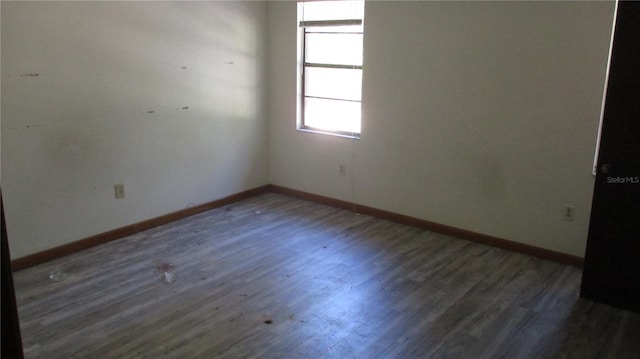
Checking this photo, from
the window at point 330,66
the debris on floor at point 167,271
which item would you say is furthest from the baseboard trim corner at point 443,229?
the debris on floor at point 167,271

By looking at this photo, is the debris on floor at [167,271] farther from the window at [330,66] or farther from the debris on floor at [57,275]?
the window at [330,66]

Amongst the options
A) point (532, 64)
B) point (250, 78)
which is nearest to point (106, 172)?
point (250, 78)

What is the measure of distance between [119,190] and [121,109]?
673mm

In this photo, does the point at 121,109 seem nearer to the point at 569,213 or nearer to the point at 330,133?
the point at 330,133

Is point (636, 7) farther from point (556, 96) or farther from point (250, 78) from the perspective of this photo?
point (250, 78)

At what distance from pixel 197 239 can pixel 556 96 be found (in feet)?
9.96

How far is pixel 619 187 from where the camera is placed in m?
3.03

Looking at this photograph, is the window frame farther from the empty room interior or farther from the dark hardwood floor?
the dark hardwood floor

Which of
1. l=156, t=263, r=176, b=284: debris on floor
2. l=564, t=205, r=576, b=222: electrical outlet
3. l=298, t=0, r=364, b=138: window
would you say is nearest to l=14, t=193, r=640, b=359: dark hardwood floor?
l=156, t=263, r=176, b=284: debris on floor

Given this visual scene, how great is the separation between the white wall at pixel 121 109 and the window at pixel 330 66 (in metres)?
0.50

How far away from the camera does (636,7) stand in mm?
2803

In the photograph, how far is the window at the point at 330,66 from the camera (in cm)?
475

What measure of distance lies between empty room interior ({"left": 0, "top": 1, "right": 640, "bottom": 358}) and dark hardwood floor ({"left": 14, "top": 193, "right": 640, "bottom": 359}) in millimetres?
16

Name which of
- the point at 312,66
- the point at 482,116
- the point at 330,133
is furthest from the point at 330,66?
the point at 482,116
